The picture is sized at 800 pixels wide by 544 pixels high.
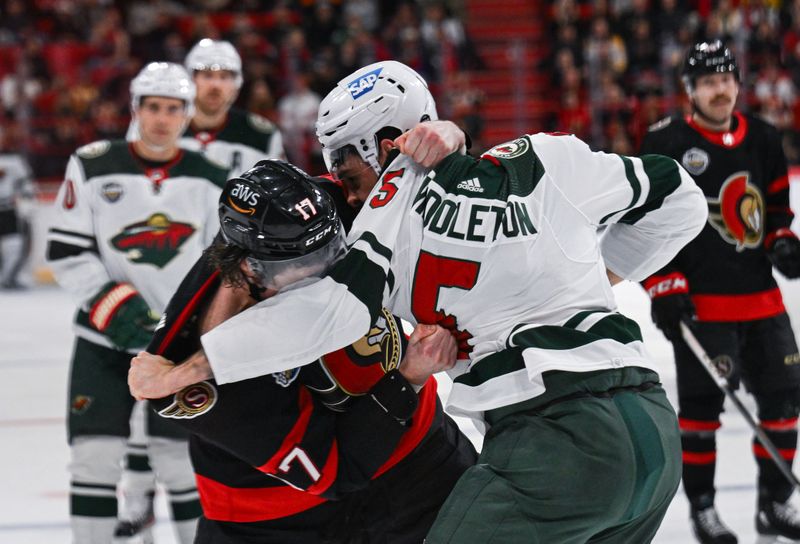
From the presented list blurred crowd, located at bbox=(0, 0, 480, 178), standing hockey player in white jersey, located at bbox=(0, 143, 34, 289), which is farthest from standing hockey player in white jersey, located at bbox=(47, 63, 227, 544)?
blurred crowd, located at bbox=(0, 0, 480, 178)

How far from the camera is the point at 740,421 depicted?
5.25 meters

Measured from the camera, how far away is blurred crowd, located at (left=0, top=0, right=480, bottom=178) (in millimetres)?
9789

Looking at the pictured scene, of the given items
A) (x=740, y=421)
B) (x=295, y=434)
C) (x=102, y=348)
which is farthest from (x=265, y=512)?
(x=740, y=421)

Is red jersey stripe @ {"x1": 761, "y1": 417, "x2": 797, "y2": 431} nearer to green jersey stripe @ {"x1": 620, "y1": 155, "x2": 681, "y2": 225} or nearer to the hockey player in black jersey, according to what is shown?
the hockey player in black jersey

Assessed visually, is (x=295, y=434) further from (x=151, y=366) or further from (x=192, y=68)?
(x=192, y=68)

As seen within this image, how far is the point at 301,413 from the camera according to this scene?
217 cm

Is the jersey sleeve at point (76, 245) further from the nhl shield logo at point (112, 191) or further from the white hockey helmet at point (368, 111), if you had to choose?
the white hockey helmet at point (368, 111)

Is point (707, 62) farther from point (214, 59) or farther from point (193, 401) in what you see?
point (193, 401)

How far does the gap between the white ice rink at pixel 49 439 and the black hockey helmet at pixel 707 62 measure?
4.89 ft

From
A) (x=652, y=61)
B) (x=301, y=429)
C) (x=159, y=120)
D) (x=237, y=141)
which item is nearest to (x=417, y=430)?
(x=301, y=429)

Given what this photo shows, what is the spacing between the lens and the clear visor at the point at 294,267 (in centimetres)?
194

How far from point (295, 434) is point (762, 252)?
2.28 m

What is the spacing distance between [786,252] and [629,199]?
188cm

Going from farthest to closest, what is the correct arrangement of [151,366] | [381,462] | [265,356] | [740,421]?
[740,421]
[381,462]
[151,366]
[265,356]
